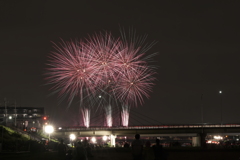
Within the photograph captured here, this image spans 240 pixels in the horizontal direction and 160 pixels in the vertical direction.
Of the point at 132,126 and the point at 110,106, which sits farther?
the point at 132,126

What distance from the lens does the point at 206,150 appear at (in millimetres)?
54625

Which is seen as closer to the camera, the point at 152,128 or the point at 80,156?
the point at 80,156

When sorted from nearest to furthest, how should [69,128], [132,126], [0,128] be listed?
[0,128]
[132,126]
[69,128]

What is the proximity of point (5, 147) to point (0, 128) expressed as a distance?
77.9 ft

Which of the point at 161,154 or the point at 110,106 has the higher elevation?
the point at 110,106

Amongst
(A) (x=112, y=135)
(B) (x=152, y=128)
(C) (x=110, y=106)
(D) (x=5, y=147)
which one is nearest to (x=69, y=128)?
(A) (x=112, y=135)

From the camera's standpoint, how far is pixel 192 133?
123m

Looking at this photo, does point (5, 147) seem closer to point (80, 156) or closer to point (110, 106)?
point (110, 106)

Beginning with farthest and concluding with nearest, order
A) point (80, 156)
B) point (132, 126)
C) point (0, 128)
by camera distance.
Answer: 1. point (132, 126)
2. point (0, 128)
3. point (80, 156)

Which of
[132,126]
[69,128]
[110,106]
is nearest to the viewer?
[110,106]

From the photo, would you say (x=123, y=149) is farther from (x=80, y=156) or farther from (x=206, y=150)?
(x=80, y=156)

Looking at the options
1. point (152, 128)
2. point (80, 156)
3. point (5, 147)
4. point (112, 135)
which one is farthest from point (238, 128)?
point (80, 156)

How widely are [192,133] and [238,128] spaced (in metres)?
13.0

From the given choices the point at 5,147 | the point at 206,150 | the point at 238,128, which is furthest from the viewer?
the point at 238,128
